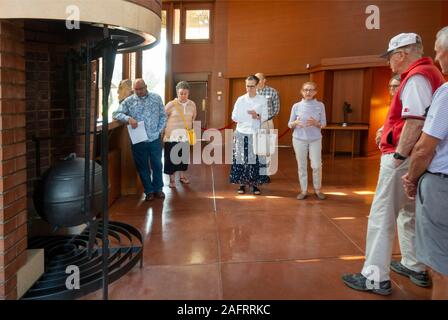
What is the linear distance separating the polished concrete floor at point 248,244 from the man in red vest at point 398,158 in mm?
130

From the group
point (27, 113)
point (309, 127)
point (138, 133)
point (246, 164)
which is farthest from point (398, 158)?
point (138, 133)

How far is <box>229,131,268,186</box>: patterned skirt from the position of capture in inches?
203

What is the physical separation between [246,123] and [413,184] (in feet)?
10.2

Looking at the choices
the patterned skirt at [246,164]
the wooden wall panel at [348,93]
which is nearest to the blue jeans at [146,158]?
the patterned skirt at [246,164]

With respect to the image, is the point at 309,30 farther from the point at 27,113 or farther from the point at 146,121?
the point at 27,113

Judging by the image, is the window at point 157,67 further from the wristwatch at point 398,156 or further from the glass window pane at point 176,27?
the wristwatch at point 398,156

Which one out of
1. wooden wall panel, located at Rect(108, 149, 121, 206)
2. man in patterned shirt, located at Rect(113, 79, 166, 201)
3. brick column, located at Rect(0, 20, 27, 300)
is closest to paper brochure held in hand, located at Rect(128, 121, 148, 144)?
man in patterned shirt, located at Rect(113, 79, 166, 201)

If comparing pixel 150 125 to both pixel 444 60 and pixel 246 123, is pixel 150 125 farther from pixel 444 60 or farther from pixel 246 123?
pixel 444 60

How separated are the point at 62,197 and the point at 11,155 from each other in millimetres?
432

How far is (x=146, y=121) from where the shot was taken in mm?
4824

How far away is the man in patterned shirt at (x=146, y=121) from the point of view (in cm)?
480

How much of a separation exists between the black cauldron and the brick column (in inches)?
6.9

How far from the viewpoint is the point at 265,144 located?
5.09 m

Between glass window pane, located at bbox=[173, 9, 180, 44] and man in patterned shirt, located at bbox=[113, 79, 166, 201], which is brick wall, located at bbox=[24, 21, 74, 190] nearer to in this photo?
man in patterned shirt, located at bbox=[113, 79, 166, 201]
